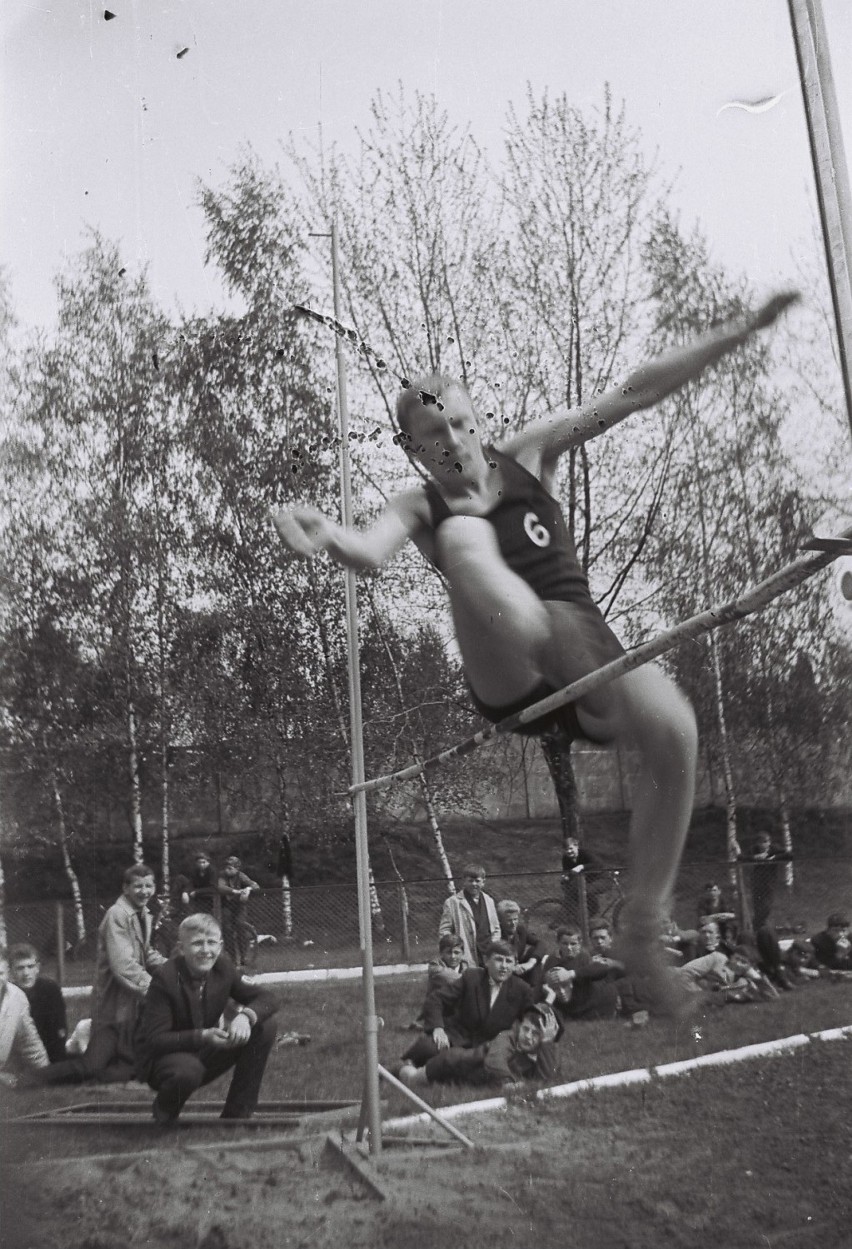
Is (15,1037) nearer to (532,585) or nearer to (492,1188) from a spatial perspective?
(492,1188)

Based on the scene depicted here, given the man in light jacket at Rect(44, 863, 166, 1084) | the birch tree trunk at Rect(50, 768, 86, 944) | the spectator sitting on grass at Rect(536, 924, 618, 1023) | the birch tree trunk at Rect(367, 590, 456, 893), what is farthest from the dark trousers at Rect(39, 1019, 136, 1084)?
the spectator sitting on grass at Rect(536, 924, 618, 1023)

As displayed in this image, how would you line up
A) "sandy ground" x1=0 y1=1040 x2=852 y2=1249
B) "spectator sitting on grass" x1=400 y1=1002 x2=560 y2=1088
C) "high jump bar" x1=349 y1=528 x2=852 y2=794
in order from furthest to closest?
"spectator sitting on grass" x1=400 y1=1002 x2=560 y2=1088
"sandy ground" x1=0 y1=1040 x2=852 y2=1249
"high jump bar" x1=349 y1=528 x2=852 y2=794

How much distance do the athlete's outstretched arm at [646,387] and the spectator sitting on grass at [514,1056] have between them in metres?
0.87

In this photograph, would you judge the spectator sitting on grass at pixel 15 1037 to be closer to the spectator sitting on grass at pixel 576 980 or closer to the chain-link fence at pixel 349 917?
the chain-link fence at pixel 349 917

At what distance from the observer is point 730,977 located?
5.76ft

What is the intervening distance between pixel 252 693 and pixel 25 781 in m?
0.38

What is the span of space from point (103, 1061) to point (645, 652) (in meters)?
1.00

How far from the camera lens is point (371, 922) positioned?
5.58ft

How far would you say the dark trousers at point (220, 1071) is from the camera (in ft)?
5.42

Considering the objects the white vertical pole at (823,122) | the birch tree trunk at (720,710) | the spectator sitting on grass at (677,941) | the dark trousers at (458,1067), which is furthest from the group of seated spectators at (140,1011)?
the white vertical pole at (823,122)

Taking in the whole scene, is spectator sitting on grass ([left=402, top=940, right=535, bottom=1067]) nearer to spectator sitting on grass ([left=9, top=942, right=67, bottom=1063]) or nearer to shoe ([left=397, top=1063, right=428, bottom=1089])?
shoe ([left=397, top=1063, right=428, bottom=1089])

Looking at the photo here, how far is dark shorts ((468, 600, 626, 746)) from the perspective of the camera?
5.01ft

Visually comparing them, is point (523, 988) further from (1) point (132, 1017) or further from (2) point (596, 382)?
(2) point (596, 382)

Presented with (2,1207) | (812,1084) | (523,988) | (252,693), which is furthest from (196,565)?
(812,1084)
